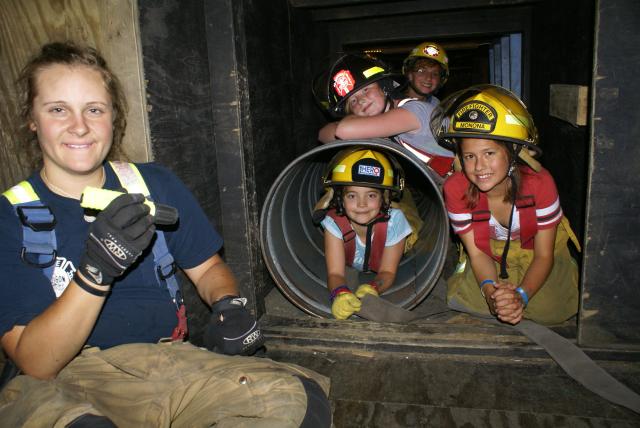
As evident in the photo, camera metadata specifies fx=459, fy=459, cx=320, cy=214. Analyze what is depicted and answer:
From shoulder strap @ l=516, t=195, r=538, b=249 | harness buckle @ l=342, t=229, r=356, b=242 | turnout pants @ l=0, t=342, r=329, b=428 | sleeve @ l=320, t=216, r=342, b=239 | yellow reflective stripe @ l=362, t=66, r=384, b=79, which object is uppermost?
yellow reflective stripe @ l=362, t=66, r=384, b=79

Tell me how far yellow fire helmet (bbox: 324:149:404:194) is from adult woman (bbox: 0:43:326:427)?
168cm

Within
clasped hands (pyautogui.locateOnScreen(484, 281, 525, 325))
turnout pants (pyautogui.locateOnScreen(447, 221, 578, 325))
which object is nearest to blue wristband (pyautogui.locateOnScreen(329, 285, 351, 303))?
turnout pants (pyautogui.locateOnScreen(447, 221, 578, 325))

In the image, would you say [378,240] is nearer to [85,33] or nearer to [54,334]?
[85,33]

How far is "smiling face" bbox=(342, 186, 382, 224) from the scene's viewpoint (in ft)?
11.7

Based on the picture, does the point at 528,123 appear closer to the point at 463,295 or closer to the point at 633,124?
the point at 633,124

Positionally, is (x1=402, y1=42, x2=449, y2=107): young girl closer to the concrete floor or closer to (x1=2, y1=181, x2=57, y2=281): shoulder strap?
the concrete floor

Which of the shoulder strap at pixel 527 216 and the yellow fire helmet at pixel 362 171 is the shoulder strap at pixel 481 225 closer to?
the shoulder strap at pixel 527 216

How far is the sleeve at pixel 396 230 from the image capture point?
12.2ft

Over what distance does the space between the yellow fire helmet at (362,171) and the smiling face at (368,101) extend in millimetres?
394

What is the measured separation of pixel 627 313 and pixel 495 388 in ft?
2.95

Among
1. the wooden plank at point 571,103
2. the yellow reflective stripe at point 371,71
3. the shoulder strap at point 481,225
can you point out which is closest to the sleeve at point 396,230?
the shoulder strap at point 481,225

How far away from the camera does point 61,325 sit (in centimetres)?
154

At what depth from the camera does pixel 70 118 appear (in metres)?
1.70

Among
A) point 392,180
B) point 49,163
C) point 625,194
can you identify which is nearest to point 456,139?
point 392,180
